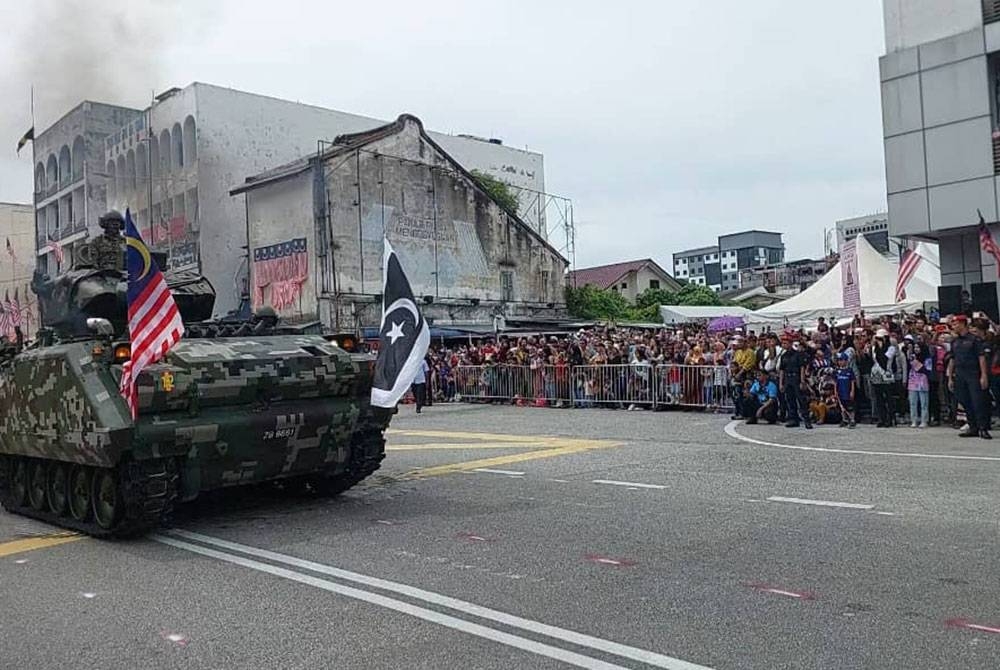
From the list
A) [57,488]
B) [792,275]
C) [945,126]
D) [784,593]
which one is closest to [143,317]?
[57,488]

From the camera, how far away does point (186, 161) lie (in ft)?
137

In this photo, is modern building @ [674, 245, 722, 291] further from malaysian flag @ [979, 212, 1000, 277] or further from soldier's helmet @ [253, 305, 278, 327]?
soldier's helmet @ [253, 305, 278, 327]

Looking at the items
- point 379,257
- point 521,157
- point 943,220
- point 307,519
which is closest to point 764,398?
point 943,220

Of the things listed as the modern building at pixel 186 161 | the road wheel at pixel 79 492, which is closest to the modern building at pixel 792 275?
the modern building at pixel 186 161

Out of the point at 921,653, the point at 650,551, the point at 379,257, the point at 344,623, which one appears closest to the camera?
the point at 921,653

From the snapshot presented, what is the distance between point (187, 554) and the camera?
24.8 feet

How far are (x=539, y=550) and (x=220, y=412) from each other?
302 cm

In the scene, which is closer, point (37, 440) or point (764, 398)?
→ point (37, 440)

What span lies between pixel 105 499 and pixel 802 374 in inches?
430

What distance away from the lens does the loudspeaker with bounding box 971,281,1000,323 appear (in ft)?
61.4

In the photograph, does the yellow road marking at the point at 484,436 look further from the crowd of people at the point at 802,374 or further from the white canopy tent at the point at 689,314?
the white canopy tent at the point at 689,314

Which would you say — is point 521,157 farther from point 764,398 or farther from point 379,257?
point 764,398

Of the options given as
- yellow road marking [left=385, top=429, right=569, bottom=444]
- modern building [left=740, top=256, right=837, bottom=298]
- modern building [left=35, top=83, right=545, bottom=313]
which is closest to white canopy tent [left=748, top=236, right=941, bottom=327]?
yellow road marking [left=385, top=429, right=569, bottom=444]

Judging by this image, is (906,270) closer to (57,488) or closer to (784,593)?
(784,593)
